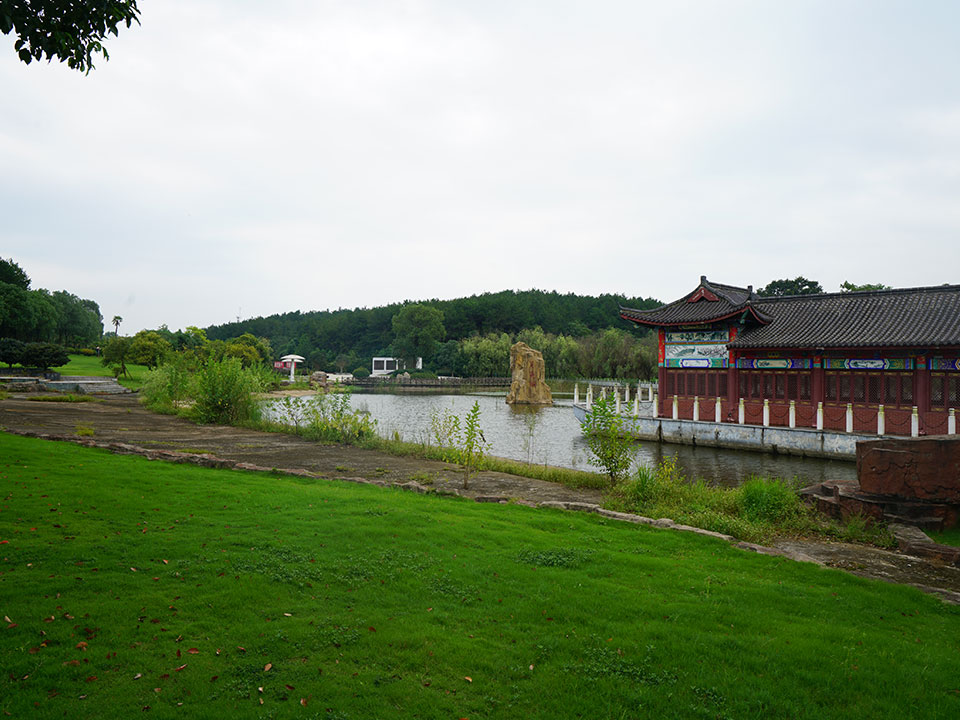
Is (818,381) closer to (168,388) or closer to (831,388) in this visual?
(831,388)

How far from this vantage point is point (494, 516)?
8797 mm

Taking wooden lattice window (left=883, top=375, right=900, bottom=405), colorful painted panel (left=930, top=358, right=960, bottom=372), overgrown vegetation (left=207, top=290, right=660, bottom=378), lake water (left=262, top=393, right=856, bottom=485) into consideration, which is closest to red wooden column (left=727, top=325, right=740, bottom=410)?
lake water (left=262, top=393, right=856, bottom=485)

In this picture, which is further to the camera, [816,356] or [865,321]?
[816,356]

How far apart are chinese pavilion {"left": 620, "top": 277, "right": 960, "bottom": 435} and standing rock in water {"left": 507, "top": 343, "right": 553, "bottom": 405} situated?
23.6m

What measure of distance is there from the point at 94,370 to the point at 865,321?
59.8 metres

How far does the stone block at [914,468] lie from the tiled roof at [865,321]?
13.3 m

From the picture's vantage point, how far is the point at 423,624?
4.76 metres

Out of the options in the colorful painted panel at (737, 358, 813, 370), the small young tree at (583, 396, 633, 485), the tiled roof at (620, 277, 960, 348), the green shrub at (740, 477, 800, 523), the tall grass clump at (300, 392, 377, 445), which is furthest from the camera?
the colorful painted panel at (737, 358, 813, 370)

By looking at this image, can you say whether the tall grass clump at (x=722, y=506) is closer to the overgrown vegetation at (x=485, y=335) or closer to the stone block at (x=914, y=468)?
the stone block at (x=914, y=468)

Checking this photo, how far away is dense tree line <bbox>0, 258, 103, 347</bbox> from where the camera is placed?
5294cm

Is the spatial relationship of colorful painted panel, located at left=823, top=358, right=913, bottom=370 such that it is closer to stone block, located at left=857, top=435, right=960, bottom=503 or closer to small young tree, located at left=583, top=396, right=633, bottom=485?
stone block, located at left=857, top=435, right=960, bottom=503

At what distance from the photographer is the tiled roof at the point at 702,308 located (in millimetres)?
25945

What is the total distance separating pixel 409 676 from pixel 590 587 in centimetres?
230

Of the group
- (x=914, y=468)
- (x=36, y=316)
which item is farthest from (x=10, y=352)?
(x=914, y=468)
